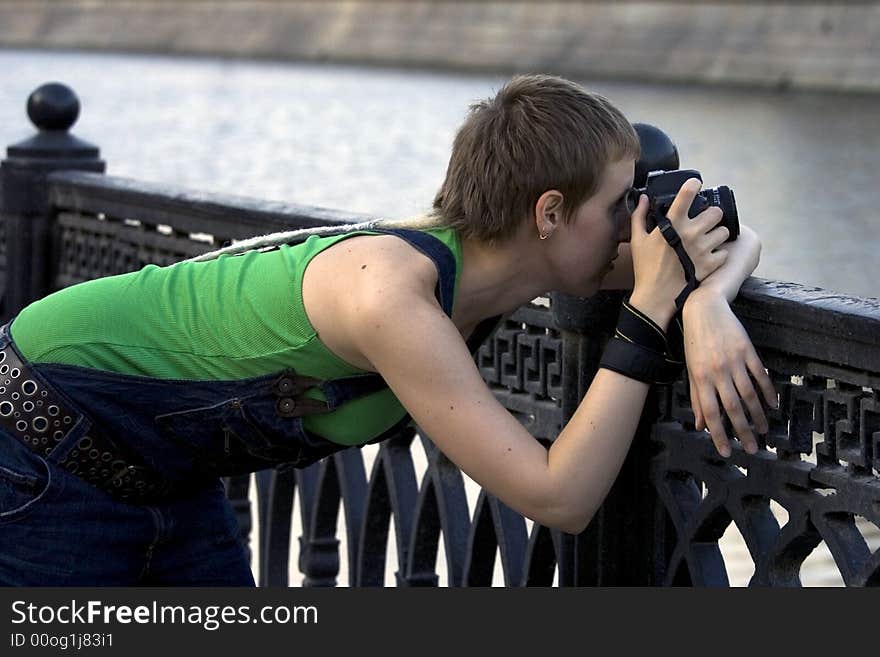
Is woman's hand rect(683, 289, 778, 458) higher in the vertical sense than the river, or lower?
lower

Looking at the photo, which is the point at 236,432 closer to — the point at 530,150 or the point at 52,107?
the point at 530,150

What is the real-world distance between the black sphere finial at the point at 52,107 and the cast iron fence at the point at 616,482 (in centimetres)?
24

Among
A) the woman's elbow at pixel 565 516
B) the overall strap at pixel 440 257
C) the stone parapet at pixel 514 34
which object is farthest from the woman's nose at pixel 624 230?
the stone parapet at pixel 514 34

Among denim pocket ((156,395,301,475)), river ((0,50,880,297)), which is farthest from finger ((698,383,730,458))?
river ((0,50,880,297))

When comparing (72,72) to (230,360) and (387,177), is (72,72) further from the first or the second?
(230,360)

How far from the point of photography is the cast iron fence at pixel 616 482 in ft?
7.66

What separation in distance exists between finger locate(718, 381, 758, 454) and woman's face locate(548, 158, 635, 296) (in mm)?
222

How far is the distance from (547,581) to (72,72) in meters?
50.7

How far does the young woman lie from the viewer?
229cm

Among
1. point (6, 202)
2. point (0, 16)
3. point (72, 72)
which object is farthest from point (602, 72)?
point (6, 202)

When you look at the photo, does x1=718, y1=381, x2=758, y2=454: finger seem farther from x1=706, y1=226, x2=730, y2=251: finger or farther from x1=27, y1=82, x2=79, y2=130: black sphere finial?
x1=27, y1=82, x2=79, y2=130: black sphere finial

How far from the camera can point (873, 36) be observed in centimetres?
4041

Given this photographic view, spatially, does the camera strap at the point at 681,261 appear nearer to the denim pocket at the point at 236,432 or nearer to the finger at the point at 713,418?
the finger at the point at 713,418

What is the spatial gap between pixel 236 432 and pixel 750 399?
25.3 inches
